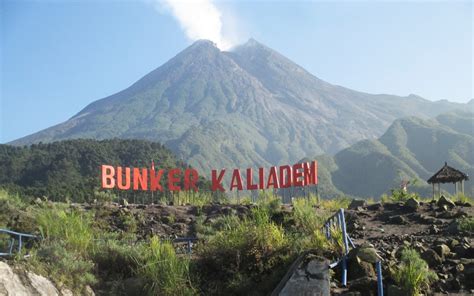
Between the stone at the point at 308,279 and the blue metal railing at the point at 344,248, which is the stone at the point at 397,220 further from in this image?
the stone at the point at 308,279

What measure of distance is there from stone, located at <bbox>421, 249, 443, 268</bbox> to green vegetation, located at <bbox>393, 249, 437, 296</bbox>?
0.44 metres

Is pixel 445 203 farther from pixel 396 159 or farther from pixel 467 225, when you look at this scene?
pixel 396 159

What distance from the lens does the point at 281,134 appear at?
7520 inches

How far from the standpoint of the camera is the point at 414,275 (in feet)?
31.2

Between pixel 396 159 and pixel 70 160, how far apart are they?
3217 inches

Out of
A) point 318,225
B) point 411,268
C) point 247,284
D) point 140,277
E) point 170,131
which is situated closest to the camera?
point 411,268

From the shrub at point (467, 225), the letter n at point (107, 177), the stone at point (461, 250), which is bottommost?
the stone at point (461, 250)

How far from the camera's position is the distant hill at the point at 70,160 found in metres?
52.0

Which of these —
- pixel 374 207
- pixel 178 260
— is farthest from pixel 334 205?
pixel 178 260

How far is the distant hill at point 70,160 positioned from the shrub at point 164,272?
120 ft

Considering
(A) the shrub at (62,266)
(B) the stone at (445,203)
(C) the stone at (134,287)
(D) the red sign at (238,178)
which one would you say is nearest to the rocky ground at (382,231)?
(B) the stone at (445,203)

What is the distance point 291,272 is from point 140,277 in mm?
3584

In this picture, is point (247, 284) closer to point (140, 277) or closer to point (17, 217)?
point (140, 277)

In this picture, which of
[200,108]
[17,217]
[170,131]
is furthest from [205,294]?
[200,108]
